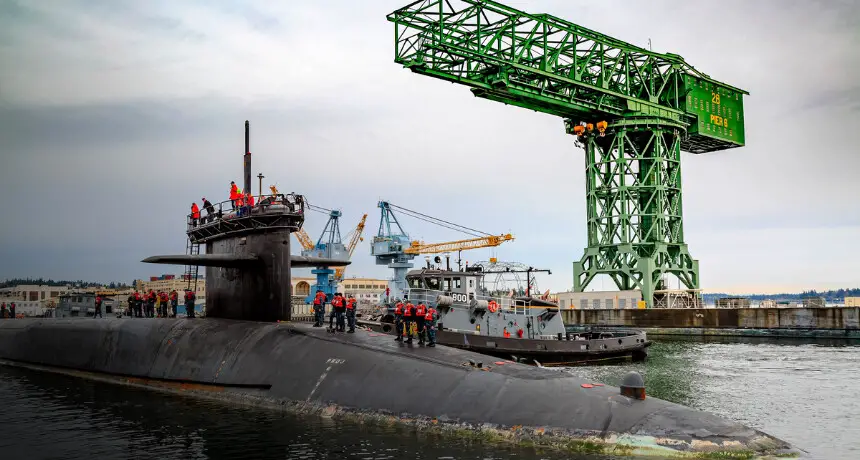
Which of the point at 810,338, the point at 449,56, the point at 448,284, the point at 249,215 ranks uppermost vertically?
the point at 449,56

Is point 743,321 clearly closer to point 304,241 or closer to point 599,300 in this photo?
point 599,300

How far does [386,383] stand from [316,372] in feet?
6.50

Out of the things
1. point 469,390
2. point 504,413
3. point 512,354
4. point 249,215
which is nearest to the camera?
point 504,413

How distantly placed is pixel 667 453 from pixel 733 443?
94 centimetres

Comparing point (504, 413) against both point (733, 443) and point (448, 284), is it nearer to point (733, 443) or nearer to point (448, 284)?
point (733, 443)

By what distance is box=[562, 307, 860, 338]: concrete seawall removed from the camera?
1652 inches

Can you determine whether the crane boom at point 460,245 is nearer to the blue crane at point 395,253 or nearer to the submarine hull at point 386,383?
the blue crane at point 395,253

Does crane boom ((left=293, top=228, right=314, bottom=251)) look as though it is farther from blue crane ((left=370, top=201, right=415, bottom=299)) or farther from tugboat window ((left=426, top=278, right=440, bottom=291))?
tugboat window ((left=426, top=278, right=440, bottom=291))

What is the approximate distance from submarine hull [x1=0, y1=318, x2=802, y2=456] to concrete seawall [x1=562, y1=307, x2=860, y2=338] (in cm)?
3475

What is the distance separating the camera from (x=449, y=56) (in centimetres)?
3791

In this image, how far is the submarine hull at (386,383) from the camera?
10.5 m

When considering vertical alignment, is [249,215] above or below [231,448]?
above

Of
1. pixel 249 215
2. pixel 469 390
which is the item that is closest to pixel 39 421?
pixel 249 215

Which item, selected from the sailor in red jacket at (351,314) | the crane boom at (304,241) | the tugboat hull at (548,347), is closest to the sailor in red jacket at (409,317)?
the sailor in red jacket at (351,314)
